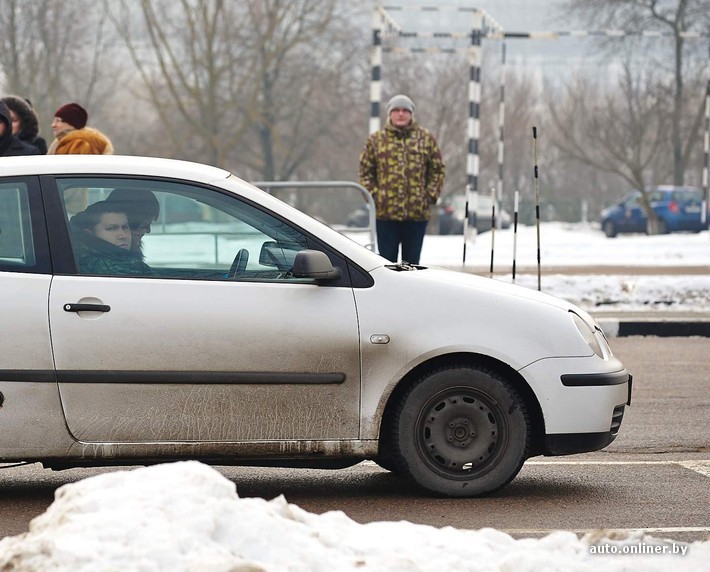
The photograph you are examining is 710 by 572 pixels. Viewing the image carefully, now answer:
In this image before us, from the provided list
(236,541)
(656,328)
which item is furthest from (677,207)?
(236,541)

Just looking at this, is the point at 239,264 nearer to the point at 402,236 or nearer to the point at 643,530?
the point at 643,530

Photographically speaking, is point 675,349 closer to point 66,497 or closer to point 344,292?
point 344,292

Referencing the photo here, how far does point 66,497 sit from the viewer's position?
408 cm

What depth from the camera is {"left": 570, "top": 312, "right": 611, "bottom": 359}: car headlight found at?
248 inches

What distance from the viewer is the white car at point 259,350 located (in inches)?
230

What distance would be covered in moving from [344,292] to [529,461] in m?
1.79

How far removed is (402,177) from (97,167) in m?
6.11

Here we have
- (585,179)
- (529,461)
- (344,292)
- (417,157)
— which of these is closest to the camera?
(344,292)

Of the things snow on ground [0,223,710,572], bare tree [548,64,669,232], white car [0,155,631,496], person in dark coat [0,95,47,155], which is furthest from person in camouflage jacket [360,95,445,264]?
bare tree [548,64,669,232]

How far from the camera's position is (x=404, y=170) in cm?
1212

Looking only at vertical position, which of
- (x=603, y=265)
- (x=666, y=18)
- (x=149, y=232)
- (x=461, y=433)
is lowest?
(x=603, y=265)

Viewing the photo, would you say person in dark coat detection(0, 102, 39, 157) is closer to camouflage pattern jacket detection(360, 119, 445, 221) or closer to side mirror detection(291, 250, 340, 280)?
camouflage pattern jacket detection(360, 119, 445, 221)

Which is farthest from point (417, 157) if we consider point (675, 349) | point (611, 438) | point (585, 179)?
point (585, 179)

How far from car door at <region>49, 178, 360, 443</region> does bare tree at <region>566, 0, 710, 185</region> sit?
1251 inches
